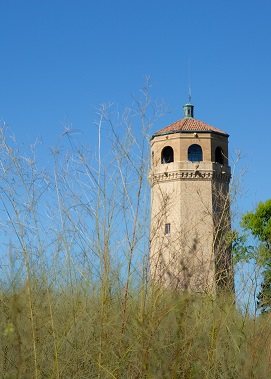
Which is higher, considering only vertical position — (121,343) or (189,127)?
(189,127)

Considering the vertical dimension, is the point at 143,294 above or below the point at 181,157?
below

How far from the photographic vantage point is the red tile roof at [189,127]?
25922 mm

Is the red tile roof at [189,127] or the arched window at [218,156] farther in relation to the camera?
the arched window at [218,156]

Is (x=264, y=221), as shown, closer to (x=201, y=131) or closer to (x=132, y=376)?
(x=201, y=131)

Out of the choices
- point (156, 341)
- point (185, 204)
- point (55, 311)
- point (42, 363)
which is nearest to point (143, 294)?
point (156, 341)

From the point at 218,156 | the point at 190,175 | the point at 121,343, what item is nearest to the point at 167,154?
the point at 218,156

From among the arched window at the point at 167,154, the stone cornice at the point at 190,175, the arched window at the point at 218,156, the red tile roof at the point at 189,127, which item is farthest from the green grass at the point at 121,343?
the arched window at the point at 218,156

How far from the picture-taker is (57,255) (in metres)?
3.44

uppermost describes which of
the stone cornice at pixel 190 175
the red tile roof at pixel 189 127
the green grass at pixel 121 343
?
the red tile roof at pixel 189 127

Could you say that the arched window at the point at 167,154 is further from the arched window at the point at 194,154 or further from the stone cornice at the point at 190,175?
the stone cornice at the point at 190,175

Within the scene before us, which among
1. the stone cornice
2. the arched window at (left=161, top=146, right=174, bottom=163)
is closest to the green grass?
the stone cornice

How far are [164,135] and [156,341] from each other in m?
22.5

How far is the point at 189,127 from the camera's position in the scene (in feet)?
86.1

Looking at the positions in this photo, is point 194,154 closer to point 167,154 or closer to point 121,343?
point 167,154
